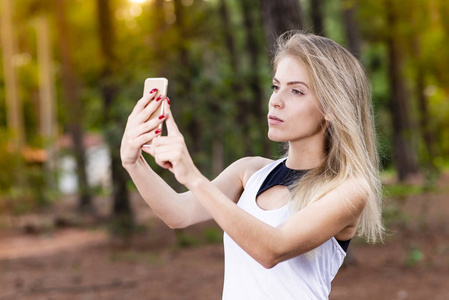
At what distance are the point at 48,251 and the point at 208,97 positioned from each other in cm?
427

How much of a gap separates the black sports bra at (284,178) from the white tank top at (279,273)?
5 centimetres

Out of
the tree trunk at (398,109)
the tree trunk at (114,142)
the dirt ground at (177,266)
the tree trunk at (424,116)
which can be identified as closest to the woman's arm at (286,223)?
the dirt ground at (177,266)

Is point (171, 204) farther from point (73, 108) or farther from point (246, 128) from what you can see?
point (73, 108)

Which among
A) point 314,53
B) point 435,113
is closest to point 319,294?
point 314,53

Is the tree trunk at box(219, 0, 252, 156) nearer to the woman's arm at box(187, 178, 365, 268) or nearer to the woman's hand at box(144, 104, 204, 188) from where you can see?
the woman's arm at box(187, 178, 365, 268)

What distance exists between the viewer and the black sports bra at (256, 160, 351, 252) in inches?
84.9

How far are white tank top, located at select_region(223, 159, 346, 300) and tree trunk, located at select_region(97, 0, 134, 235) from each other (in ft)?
25.9

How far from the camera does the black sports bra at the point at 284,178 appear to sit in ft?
7.08

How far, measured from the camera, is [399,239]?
9.77 m

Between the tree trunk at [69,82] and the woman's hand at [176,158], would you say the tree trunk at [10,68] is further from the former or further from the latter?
the woman's hand at [176,158]

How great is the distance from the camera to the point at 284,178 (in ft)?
7.14

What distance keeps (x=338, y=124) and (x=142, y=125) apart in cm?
63

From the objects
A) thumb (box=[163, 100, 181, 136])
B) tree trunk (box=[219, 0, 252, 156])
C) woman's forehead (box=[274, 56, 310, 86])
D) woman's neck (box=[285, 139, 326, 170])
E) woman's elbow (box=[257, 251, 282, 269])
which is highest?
woman's forehead (box=[274, 56, 310, 86])

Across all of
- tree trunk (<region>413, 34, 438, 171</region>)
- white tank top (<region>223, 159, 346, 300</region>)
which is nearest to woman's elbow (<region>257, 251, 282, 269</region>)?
white tank top (<region>223, 159, 346, 300</region>)
